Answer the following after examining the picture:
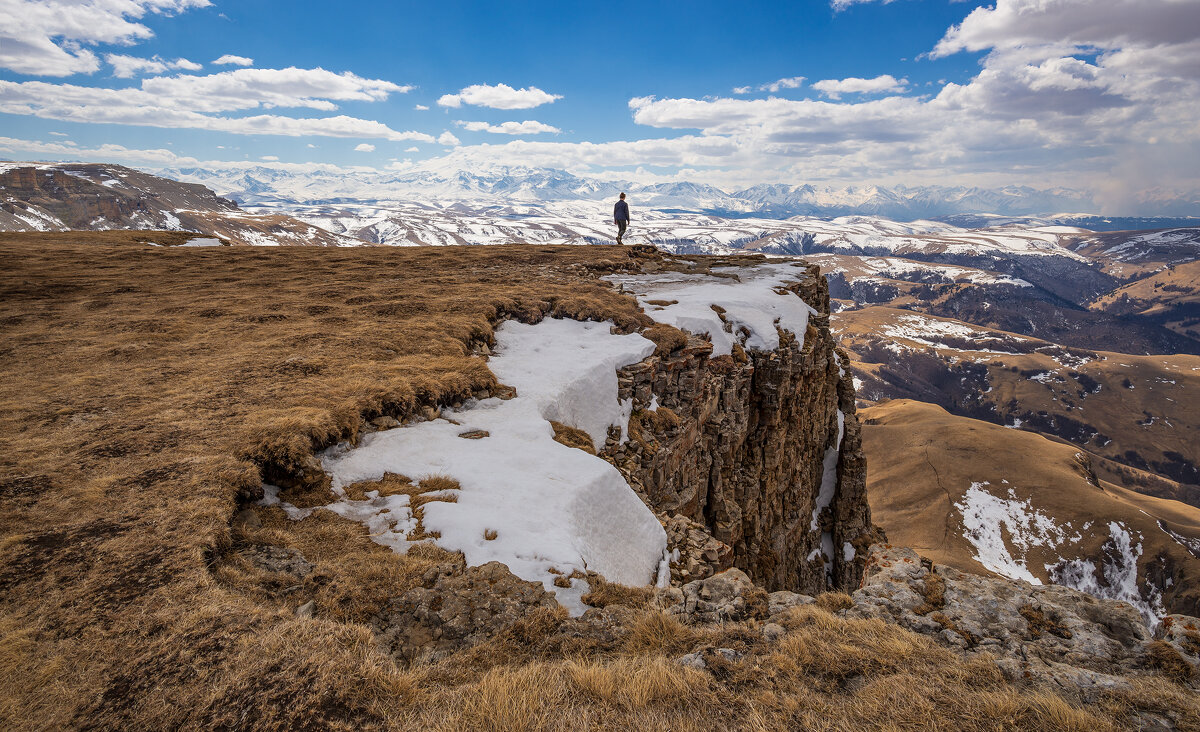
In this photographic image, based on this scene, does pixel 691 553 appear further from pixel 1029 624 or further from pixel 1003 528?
pixel 1003 528

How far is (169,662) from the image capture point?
6.36 metres

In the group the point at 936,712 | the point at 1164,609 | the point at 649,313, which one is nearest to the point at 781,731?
the point at 936,712

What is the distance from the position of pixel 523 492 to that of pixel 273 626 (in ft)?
19.8

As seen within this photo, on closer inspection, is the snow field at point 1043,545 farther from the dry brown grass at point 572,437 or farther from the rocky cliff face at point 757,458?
the dry brown grass at point 572,437

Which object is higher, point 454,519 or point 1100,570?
point 454,519

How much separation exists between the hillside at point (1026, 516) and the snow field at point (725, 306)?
263ft

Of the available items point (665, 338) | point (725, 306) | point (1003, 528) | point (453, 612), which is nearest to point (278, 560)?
point (453, 612)

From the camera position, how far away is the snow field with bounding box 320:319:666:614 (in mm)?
10648

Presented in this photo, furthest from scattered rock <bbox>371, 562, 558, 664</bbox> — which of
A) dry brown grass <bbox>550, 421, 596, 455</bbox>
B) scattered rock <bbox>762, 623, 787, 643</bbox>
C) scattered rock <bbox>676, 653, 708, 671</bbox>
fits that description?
dry brown grass <bbox>550, 421, 596, 455</bbox>

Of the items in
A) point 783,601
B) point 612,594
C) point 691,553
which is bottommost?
point 691,553

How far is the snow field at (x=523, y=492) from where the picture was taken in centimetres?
1065

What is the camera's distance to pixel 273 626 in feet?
23.7

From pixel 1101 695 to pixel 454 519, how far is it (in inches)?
440

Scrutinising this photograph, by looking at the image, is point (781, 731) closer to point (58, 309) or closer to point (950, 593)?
point (950, 593)
